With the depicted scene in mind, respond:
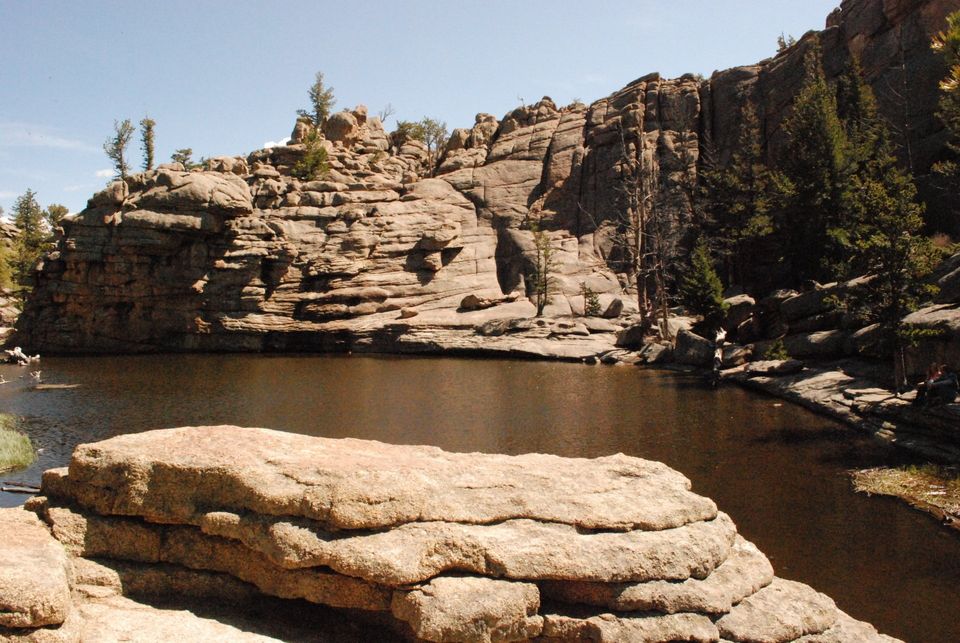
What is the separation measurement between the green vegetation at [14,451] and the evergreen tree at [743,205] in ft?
120

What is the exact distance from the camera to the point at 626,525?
7.70m

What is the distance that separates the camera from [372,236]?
51.9 metres

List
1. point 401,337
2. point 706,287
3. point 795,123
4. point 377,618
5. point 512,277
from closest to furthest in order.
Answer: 1. point 377,618
2. point 706,287
3. point 795,123
4. point 401,337
5. point 512,277

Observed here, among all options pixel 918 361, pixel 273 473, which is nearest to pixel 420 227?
pixel 918 361

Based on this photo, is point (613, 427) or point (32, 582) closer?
point (32, 582)

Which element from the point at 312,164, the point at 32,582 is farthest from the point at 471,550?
the point at 312,164

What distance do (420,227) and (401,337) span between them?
1080cm

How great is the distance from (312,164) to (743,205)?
36.3 metres

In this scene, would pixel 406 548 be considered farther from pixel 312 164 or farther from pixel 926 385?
pixel 312 164

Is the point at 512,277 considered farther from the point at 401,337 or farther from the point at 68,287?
the point at 68,287

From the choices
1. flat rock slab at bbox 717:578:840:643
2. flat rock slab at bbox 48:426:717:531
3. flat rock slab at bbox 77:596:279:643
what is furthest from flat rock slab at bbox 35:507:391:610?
flat rock slab at bbox 717:578:840:643

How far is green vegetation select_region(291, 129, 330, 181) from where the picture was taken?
6103 centimetres

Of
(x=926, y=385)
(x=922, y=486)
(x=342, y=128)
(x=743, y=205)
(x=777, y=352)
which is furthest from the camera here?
(x=342, y=128)

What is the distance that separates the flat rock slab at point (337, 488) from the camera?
7266 millimetres
